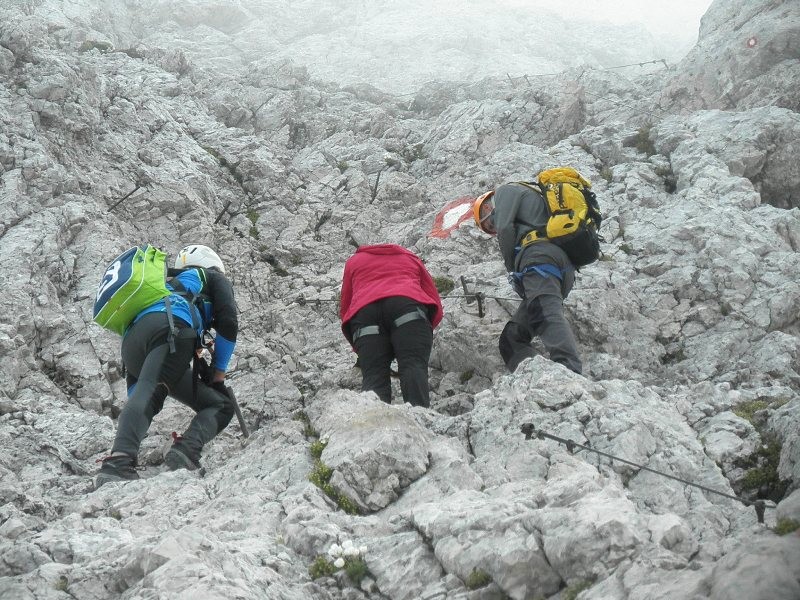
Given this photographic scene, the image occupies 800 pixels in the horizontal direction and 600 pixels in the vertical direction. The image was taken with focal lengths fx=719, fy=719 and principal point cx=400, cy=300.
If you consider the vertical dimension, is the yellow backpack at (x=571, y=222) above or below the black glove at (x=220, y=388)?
above

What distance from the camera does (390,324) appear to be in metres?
9.11

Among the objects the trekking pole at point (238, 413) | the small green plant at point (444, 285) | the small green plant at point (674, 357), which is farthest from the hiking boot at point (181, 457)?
the small green plant at point (674, 357)

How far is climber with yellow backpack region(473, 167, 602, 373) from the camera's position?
9211mm

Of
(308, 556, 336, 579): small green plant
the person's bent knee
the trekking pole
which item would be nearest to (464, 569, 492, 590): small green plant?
(308, 556, 336, 579): small green plant

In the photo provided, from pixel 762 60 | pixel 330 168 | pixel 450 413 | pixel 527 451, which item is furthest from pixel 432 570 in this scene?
pixel 762 60

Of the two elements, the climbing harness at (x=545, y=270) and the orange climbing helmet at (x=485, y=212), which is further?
the orange climbing helmet at (x=485, y=212)

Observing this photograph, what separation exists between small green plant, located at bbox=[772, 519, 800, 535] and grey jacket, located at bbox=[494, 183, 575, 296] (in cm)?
578

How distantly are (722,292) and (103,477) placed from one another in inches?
340

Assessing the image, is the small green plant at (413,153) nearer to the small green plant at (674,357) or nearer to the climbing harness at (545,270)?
the climbing harness at (545,270)

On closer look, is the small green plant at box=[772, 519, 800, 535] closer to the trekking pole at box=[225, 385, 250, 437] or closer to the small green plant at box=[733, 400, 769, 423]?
the small green plant at box=[733, 400, 769, 423]

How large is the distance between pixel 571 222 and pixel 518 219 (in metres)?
0.76

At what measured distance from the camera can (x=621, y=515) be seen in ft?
14.6

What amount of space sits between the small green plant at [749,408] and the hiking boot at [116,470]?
6.26 m

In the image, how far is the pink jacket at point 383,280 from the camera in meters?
9.16
